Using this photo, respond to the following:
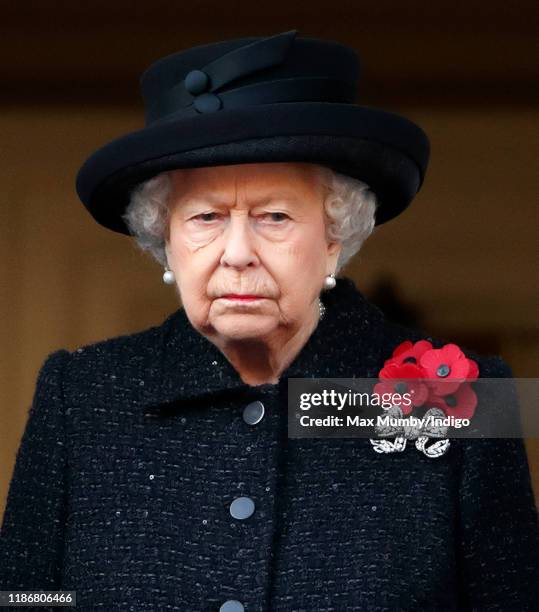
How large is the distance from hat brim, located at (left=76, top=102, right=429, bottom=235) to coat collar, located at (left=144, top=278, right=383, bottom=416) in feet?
0.92

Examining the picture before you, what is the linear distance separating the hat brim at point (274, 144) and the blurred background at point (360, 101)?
1254 millimetres

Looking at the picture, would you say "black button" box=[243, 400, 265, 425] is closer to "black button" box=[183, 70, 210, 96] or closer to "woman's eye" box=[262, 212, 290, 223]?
"woman's eye" box=[262, 212, 290, 223]

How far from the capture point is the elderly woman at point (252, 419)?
2.84m

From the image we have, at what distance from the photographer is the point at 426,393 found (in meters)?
3.03

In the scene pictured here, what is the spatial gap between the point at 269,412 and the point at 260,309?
0.82ft

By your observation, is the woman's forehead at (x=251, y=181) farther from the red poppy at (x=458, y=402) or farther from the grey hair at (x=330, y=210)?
the red poppy at (x=458, y=402)

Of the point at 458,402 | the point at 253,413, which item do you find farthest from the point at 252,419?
the point at 458,402

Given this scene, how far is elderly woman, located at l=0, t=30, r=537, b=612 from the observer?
284cm

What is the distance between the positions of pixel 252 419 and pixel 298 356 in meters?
0.15

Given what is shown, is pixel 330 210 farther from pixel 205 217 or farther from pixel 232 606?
pixel 232 606

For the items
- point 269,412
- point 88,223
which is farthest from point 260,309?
point 88,223

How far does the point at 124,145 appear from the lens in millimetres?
2875

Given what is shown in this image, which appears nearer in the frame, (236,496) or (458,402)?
(236,496)

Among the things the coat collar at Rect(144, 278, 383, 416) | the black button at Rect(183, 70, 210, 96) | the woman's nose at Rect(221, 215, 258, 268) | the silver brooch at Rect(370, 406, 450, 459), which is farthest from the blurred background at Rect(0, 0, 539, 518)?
the woman's nose at Rect(221, 215, 258, 268)
